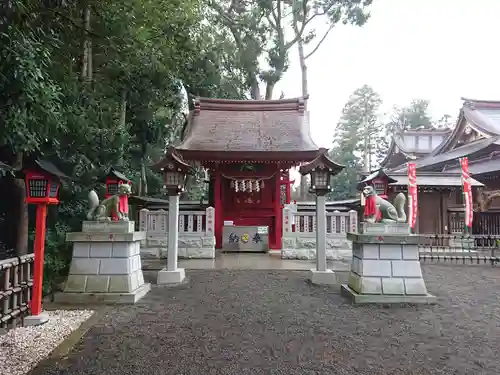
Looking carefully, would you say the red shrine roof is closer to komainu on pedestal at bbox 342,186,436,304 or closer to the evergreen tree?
komainu on pedestal at bbox 342,186,436,304

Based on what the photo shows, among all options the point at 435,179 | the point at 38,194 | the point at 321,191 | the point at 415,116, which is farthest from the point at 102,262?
the point at 415,116

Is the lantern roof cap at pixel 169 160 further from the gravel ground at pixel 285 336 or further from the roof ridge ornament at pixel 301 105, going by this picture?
the roof ridge ornament at pixel 301 105

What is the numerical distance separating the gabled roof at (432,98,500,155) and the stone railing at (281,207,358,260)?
13581 millimetres

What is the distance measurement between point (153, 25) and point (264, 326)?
10353 mm

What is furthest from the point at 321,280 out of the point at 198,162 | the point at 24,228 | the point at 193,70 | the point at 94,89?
the point at 193,70

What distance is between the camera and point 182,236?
1126 centimetres

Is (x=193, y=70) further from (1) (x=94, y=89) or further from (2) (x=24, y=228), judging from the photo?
(2) (x=24, y=228)

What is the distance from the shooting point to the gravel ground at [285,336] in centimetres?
354

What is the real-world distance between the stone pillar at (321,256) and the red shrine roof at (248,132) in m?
4.17

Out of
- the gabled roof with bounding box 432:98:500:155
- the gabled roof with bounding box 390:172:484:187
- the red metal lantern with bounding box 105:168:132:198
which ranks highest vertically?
the gabled roof with bounding box 432:98:500:155

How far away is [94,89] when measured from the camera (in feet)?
31.6

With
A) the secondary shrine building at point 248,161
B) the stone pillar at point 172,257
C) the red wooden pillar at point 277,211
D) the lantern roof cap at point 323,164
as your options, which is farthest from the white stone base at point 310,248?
the stone pillar at point 172,257

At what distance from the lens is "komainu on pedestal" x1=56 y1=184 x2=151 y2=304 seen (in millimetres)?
5902

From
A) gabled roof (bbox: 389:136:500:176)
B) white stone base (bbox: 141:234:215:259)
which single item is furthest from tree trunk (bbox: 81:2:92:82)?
gabled roof (bbox: 389:136:500:176)
